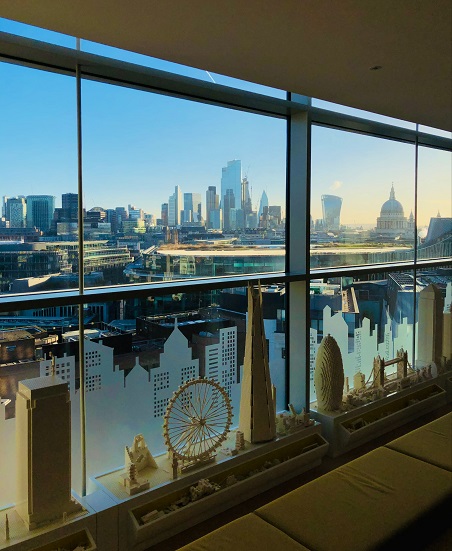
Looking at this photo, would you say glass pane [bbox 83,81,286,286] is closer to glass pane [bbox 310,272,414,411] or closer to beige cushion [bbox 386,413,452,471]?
glass pane [bbox 310,272,414,411]

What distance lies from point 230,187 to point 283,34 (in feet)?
4.44

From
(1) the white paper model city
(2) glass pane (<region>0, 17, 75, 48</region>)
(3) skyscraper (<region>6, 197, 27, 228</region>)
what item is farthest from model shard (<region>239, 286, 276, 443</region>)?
(2) glass pane (<region>0, 17, 75, 48</region>)

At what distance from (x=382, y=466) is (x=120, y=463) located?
4.92 feet

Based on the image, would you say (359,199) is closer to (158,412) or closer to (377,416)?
(377,416)

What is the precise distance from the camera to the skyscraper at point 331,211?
4086 mm

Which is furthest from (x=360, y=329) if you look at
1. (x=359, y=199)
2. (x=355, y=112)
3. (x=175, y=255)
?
(x=175, y=255)

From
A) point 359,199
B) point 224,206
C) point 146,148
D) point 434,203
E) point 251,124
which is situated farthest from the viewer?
point 434,203

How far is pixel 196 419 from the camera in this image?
10.4 feet

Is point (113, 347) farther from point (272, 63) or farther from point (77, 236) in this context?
point (272, 63)

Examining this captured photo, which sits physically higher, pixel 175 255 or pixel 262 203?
pixel 262 203

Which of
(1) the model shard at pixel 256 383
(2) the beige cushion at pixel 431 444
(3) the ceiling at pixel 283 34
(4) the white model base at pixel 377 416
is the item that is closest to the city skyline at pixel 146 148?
(3) the ceiling at pixel 283 34

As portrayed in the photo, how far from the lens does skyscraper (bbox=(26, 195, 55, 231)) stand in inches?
103

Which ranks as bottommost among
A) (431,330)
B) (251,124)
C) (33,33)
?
(431,330)

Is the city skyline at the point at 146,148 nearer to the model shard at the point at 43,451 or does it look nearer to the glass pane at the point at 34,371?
the glass pane at the point at 34,371
